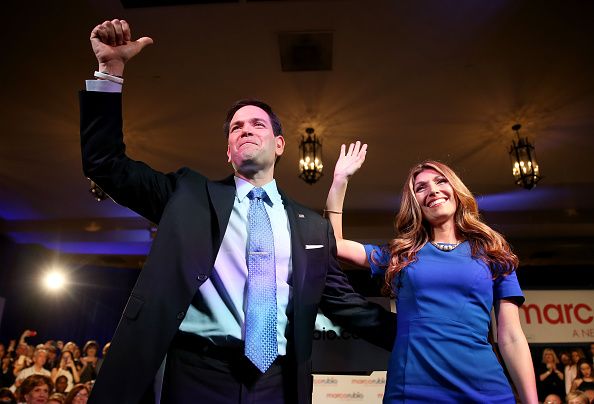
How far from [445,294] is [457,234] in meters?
0.32

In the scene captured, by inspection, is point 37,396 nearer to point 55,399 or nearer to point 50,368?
point 55,399

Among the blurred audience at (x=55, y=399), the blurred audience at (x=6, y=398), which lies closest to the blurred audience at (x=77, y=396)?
the blurred audience at (x=55, y=399)

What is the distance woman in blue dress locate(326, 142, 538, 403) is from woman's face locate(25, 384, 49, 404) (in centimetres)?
458

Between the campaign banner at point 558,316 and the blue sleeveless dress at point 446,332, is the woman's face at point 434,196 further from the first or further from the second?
the campaign banner at point 558,316

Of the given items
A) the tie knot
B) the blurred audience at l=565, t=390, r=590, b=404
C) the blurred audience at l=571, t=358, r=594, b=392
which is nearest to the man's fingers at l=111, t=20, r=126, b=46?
the tie knot

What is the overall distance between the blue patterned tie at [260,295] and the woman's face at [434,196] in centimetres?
67

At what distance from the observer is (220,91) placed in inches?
166

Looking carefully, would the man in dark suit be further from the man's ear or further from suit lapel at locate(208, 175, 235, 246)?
the man's ear

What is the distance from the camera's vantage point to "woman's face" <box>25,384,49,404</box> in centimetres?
495

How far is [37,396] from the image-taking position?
195 inches

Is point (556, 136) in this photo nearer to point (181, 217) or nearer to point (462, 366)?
point (462, 366)

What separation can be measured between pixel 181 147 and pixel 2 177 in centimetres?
266

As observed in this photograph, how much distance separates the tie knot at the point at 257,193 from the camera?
1.62 meters

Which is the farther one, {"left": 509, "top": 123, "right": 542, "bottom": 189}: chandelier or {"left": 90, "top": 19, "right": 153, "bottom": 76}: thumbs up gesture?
{"left": 509, "top": 123, "right": 542, "bottom": 189}: chandelier
